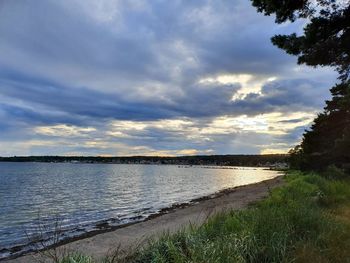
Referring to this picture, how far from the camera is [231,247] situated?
659 centimetres

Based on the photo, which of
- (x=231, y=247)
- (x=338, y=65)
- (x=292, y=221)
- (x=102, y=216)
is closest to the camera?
(x=231, y=247)

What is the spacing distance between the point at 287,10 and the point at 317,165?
37.2 meters

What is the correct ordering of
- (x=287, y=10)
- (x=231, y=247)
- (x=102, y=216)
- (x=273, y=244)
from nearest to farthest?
(x=231, y=247) < (x=273, y=244) < (x=287, y=10) < (x=102, y=216)

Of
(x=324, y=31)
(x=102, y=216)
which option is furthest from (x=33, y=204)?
(x=324, y=31)

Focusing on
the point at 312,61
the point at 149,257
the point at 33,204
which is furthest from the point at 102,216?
the point at 149,257

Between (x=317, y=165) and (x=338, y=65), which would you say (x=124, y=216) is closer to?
(x=338, y=65)

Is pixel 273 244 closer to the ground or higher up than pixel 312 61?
closer to the ground

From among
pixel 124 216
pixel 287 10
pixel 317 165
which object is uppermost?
pixel 287 10

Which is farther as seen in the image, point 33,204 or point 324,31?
point 33,204

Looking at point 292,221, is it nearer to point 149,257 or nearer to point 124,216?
point 149,257

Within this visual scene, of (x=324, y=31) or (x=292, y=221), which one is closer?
(x=292, y=221)

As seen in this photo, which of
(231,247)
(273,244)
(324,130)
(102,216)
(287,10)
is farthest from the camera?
(324,130)

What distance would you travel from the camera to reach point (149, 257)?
6.73 meters

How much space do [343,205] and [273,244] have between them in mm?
9165
